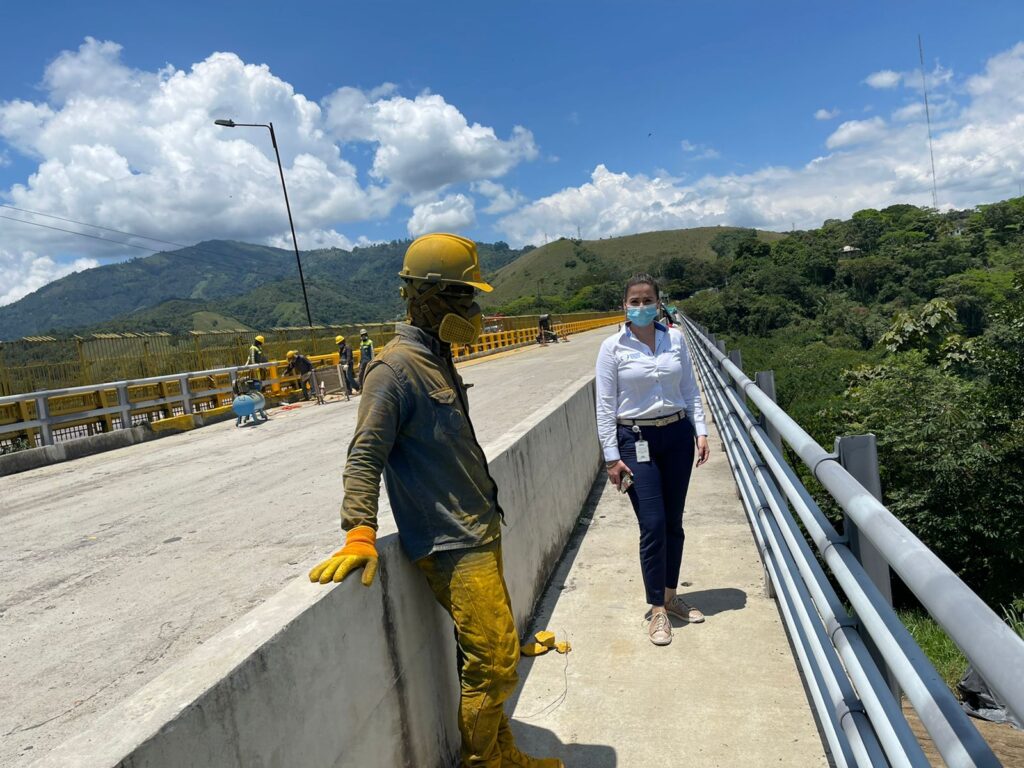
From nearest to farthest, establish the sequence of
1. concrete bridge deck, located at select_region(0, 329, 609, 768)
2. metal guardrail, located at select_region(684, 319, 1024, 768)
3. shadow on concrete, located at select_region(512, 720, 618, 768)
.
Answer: metal guardrail, located at select_region(684, 319, 1024, 768) → shadow on concrete, located at select_region(512, 720, 618, 768) → concrete bridge deck, located at select_region(0, 329, 609, 768)

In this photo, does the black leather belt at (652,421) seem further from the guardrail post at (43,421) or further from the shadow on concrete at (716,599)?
the guardrail post at (43,421)

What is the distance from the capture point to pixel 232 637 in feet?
6.23

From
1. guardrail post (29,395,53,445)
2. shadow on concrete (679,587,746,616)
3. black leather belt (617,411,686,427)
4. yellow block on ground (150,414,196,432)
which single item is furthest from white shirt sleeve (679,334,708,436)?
yellow block on ground (150,414,196,432)

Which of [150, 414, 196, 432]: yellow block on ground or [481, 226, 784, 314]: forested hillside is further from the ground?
[481, 226, 784, 314]: forested hillside

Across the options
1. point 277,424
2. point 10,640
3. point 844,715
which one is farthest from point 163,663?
point 277,424

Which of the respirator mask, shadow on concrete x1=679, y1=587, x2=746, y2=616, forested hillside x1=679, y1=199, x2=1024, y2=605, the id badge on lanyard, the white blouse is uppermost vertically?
the respirator mask

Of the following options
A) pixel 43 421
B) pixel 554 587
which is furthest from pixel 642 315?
pixel 43 421

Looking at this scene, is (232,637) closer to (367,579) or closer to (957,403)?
(367,579)

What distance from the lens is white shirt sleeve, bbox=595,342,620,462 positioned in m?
4.07

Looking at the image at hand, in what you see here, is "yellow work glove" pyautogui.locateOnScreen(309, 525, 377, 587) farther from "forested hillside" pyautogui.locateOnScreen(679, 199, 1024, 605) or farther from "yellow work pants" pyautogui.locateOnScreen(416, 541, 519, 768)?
"forested hillside" pyautogui.locateOnScreen(679, 199, 1024, 605)

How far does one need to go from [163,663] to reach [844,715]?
11.3 feet

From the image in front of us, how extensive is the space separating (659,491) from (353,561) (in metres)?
2.21

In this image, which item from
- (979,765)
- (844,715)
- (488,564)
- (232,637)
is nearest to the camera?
(979,765)

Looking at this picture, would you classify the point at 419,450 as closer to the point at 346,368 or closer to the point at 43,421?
the point at 43,421
